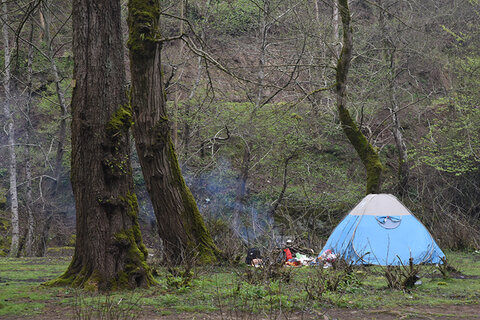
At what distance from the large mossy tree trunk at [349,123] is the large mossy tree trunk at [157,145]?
217 inches

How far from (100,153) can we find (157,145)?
2541 millimetres

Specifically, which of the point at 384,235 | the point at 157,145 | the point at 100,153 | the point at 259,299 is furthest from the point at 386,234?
the point at 100,153

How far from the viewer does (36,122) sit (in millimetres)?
23844

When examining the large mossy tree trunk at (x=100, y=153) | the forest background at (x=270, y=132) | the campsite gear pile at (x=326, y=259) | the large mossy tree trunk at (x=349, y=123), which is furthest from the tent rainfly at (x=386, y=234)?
the large mossy tree trunk at (x=100, y=153)

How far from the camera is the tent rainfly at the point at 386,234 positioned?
10.9m

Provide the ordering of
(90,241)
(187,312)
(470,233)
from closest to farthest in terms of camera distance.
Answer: (187,312) → (90,241) → (470,233)

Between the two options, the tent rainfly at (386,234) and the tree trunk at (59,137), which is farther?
the tree trunk at (59,137)

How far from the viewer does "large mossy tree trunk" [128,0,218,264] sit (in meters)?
8.11

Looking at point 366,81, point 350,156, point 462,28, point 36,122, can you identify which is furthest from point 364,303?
point 36,122

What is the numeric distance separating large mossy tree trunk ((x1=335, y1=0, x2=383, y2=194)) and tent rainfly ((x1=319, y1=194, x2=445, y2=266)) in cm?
208

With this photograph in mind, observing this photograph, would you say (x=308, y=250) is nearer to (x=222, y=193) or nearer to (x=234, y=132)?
(x=234, y=132)

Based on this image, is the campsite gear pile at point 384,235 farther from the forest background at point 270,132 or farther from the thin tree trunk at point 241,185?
the thin tree trunk at point 241,185

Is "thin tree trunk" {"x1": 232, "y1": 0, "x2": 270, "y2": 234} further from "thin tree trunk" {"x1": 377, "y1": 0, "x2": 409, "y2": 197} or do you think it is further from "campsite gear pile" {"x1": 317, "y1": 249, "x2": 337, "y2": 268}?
"campsite gear pile" {"x1": 317, "y1": 249, "x2": 337, "y2": 268}

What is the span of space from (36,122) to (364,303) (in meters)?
21.6
